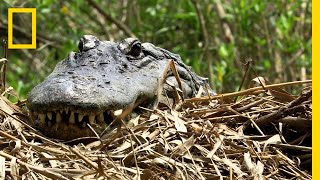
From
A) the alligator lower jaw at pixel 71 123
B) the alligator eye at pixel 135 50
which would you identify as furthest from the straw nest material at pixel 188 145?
the alligator eye at pixel 135 50

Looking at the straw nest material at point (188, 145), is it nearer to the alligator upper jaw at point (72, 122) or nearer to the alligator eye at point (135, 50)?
the alligator upper jaw at point (72, 122)

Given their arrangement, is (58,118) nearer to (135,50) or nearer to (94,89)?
(94,89)

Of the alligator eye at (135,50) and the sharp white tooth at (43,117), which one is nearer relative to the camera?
the sharp white tooth at (43,117)

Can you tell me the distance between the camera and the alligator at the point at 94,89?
8.06 ft

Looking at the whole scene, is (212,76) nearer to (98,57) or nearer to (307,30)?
(307,30)

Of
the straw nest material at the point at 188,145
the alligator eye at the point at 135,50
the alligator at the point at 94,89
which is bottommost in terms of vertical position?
the straw nest material at the point at 188,145

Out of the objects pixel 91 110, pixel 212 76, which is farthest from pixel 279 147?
pixel 212 76

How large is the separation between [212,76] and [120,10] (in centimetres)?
186

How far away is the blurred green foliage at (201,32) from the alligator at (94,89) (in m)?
3.00

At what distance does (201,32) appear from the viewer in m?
6.89

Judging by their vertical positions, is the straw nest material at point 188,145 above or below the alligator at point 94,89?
below

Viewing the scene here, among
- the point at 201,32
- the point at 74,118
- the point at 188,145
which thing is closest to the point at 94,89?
the point at 74,118

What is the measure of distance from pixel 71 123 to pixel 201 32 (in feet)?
14.9

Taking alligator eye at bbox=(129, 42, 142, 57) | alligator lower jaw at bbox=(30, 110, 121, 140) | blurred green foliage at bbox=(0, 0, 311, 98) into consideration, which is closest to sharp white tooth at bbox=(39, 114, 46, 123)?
alligator lower jaw at bbox=(30, 110, 121, 140)
